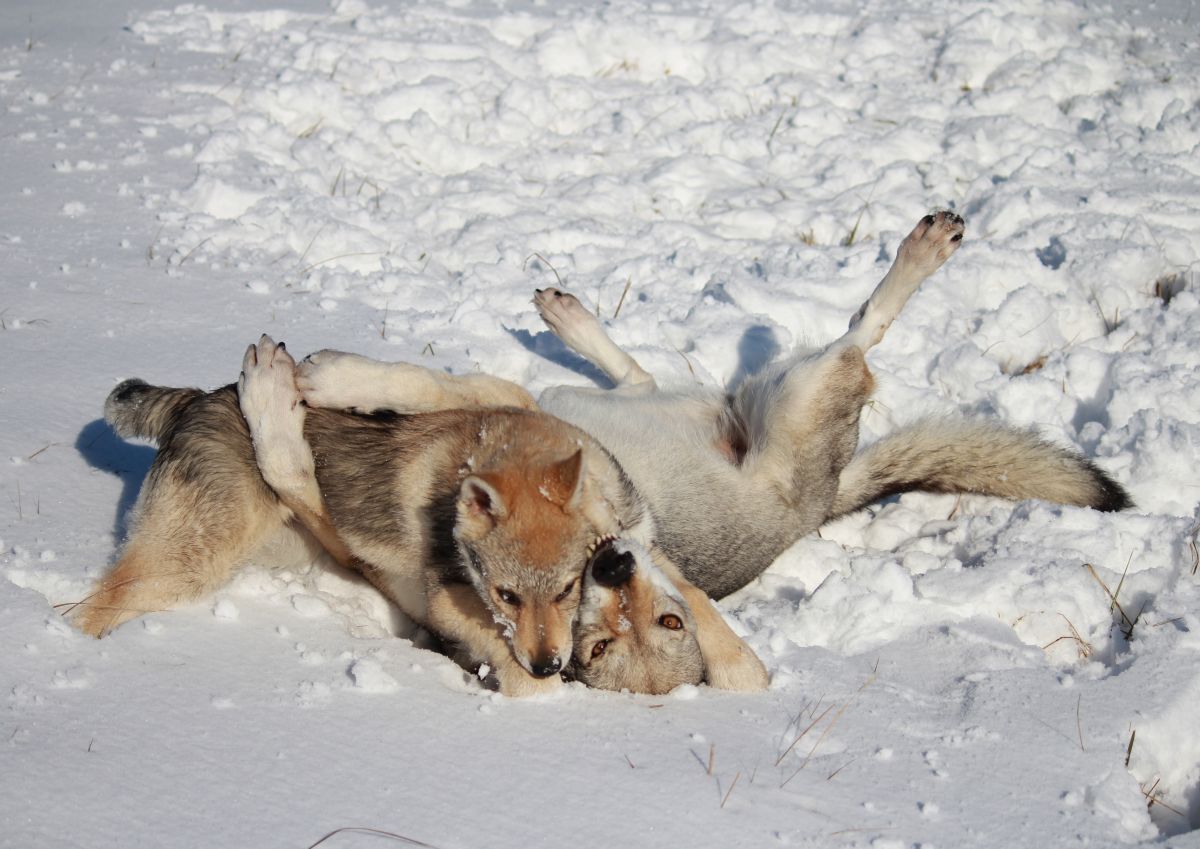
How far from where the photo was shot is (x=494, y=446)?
161 inches

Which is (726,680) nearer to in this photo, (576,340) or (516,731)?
(516,731)

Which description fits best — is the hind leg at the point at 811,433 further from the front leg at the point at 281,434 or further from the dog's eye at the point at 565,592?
the front leg at the point at 281,434

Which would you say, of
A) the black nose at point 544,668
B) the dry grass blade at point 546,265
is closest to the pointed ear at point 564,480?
the black nose at point 544,668

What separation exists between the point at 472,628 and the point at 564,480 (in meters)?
0.75

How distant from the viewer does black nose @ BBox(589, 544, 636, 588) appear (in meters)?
3.79

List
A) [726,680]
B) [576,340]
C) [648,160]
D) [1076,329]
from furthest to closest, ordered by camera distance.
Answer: [648,160] → [1076,329] → [576,340] → [726,680]

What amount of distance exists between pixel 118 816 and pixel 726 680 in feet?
6.71

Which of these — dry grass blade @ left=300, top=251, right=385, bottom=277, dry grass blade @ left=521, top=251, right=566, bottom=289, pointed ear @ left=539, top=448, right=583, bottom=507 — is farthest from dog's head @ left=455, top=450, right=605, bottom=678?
dry grass blade @ left=300, top=251, right=385, bottom=277

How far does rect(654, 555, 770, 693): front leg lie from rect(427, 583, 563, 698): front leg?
55 centimetres

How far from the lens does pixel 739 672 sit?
3945 mm

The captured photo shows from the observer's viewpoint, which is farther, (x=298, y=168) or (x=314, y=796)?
(x=298, y=168)

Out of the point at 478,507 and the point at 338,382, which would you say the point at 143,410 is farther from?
the point at 478,507

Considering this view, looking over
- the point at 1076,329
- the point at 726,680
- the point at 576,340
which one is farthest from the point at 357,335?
the point at 1076,329

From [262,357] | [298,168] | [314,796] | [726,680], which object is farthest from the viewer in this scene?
[298,168]
